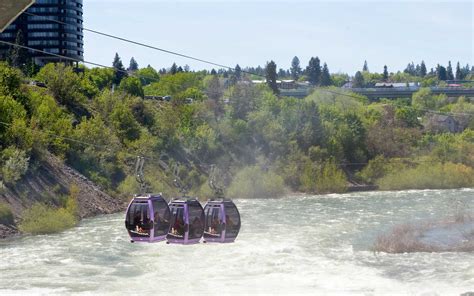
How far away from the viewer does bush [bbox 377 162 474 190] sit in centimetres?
9944

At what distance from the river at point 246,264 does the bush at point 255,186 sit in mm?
27578

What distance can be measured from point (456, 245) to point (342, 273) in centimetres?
1196

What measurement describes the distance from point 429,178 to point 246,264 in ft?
199

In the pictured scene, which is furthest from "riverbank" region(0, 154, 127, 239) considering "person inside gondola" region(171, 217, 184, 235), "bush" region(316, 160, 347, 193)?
"person inside gondola" region(171, 217, 184, 235)

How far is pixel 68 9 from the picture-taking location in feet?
427

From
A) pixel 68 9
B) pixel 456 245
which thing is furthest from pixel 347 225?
pixel 68 9

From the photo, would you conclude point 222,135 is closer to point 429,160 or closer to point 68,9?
point 429,160

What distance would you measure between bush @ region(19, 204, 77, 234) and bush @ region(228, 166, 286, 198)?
32994 mm

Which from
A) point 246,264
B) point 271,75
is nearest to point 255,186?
point 246,264

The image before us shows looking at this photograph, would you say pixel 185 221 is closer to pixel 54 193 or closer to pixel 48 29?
pixel 54 193

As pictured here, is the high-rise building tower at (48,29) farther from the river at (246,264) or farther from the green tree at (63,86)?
the river at (246,264)

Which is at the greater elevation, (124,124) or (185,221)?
(124,124)

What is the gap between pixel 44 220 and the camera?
57.8 metres

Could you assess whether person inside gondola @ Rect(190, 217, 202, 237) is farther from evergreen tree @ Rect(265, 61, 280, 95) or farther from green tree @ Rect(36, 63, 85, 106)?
evergreen tree @ Rect(265, 61, 280, 95)
